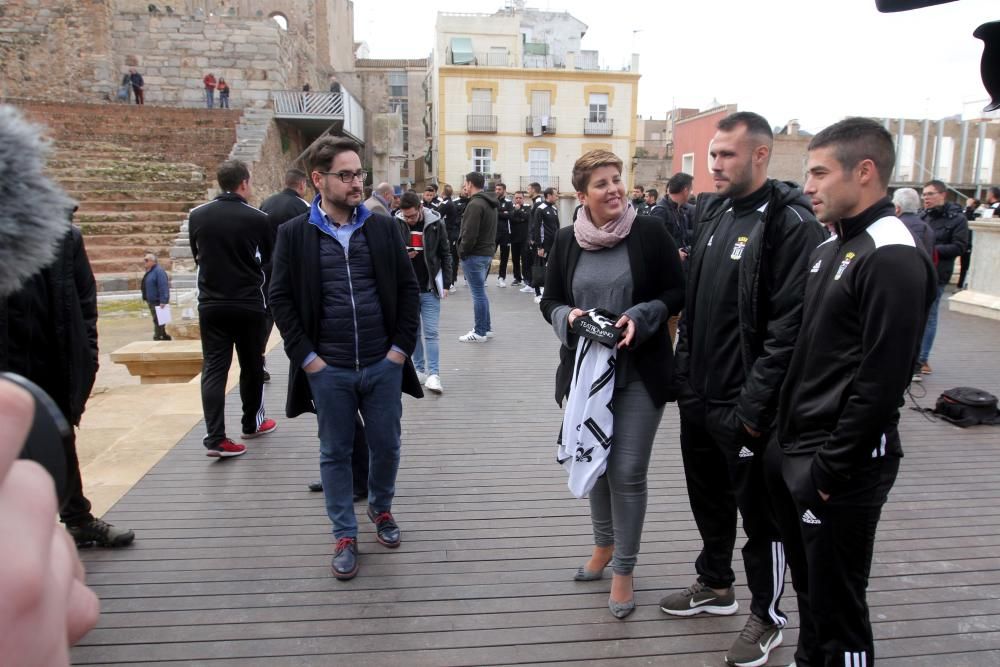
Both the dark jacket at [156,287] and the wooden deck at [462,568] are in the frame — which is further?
the dark jacket at [156,287]

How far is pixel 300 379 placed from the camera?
10.9ft

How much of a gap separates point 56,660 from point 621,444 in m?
1.99

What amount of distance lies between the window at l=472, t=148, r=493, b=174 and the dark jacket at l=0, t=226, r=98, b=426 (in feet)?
106

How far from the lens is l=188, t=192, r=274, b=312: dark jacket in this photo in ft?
14.3

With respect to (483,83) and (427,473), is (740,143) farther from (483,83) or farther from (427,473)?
(483,83)

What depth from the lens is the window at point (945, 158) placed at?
34125 mm

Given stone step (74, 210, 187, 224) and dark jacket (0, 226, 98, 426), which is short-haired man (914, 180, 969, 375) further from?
stone step (74, 210, 187, 224)

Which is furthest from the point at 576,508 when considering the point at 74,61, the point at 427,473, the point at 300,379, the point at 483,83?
the point at 483,83

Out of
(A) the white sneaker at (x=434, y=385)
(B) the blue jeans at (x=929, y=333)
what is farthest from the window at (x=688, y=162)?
(A) the white sneaker at (x=434, y=385)

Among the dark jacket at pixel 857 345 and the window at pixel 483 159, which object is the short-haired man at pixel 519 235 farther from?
the window at pixel 483 159

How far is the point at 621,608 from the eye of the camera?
107 inches

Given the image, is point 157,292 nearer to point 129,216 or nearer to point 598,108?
point 129,216

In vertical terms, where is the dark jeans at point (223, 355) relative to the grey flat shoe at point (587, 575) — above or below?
above

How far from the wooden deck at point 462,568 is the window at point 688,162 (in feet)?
106
